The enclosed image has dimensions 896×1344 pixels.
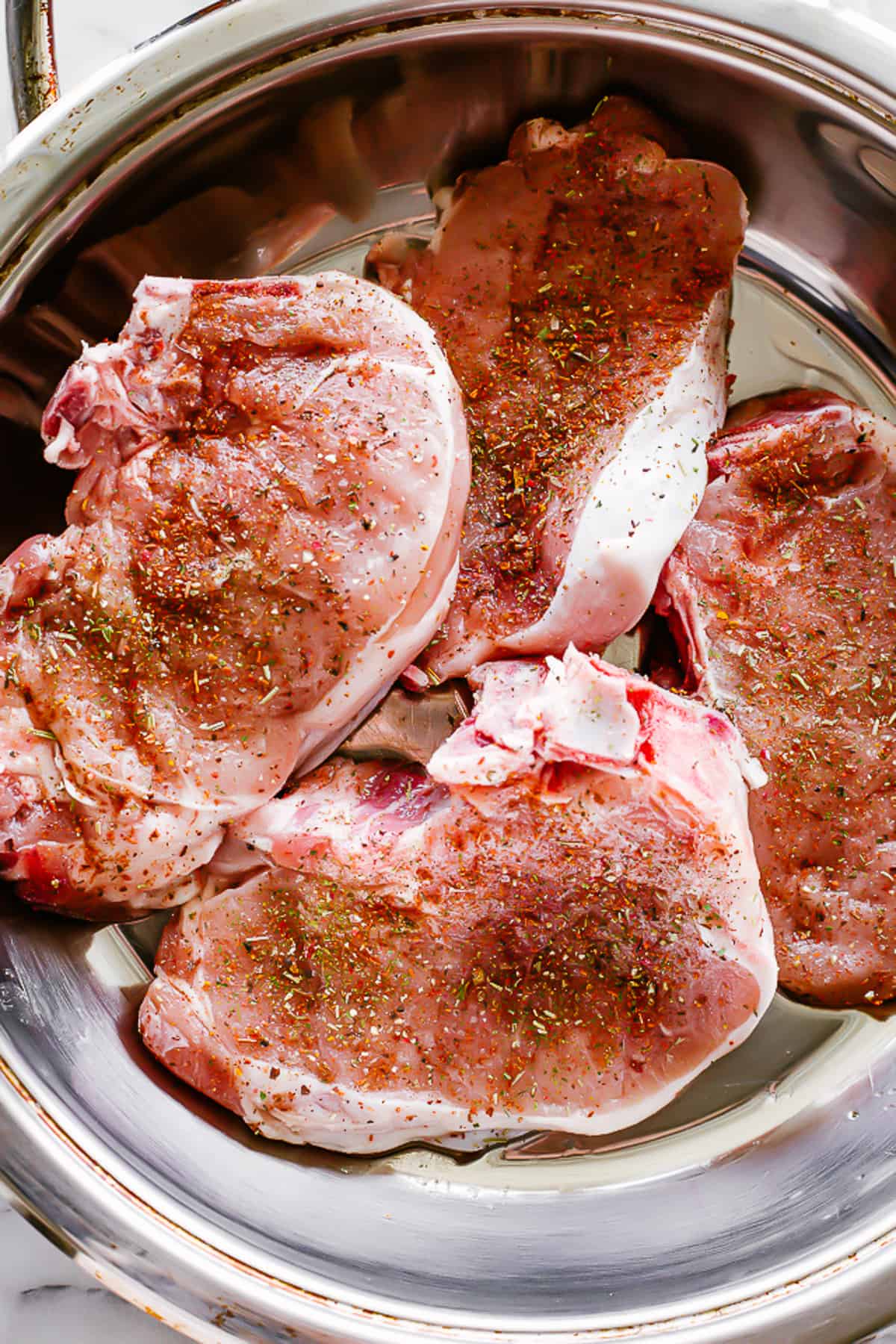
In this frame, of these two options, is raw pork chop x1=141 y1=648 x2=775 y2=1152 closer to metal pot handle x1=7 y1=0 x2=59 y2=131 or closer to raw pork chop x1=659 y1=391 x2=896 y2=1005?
raw pork chop x1=659 y1=391 x2=896 y2=1005

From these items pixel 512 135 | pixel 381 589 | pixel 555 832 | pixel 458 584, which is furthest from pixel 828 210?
→ pixel 555 832

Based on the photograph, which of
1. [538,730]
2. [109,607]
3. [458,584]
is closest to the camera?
[538,730]

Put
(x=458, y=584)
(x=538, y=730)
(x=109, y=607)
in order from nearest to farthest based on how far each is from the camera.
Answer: (x=538, y=730), (x=109, y=607), (x=458, y=584)

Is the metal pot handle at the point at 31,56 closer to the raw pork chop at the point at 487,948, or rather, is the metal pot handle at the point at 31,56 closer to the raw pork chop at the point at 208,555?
the raw pork chop at the point at 208,555

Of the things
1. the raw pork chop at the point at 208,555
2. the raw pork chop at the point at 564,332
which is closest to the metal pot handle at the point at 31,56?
the raw pork chop at the point at 208,555

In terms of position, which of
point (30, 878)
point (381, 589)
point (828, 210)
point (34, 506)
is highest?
point (828, 210)

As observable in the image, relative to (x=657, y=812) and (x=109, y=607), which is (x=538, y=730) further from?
(x=109, y=607)

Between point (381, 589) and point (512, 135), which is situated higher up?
point (512, 135)
